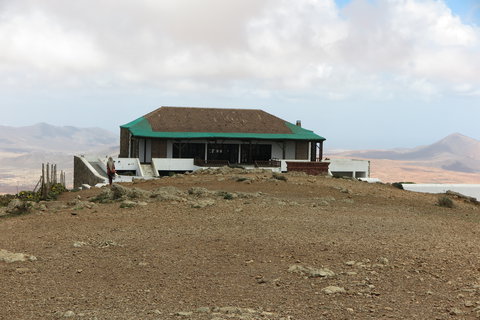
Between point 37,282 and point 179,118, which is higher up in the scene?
point 179,118

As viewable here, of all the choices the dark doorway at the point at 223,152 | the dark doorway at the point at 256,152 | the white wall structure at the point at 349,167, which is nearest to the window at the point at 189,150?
the dark doorway at the point at 223,152

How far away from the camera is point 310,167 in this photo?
36938 millimetres

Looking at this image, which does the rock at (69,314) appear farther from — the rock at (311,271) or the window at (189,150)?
the window at (189,150)

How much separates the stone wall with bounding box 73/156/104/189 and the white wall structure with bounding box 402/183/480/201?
21.6 meters

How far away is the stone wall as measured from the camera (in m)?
33.0

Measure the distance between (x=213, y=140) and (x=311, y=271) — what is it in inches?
1263

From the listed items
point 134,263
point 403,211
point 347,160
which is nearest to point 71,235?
point 134,263

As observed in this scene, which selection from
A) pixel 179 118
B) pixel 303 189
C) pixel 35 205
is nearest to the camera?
pixel 35 205

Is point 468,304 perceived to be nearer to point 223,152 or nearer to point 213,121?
point 223,152

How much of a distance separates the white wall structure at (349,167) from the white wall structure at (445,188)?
375 inches

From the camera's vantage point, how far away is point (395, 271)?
9.23 m

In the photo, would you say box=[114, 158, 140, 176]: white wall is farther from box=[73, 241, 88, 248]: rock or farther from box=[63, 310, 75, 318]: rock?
box=[63, 310, 75, 318]: rock

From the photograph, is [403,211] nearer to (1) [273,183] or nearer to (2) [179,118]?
(1) [273,183]

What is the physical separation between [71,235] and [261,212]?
623cm
